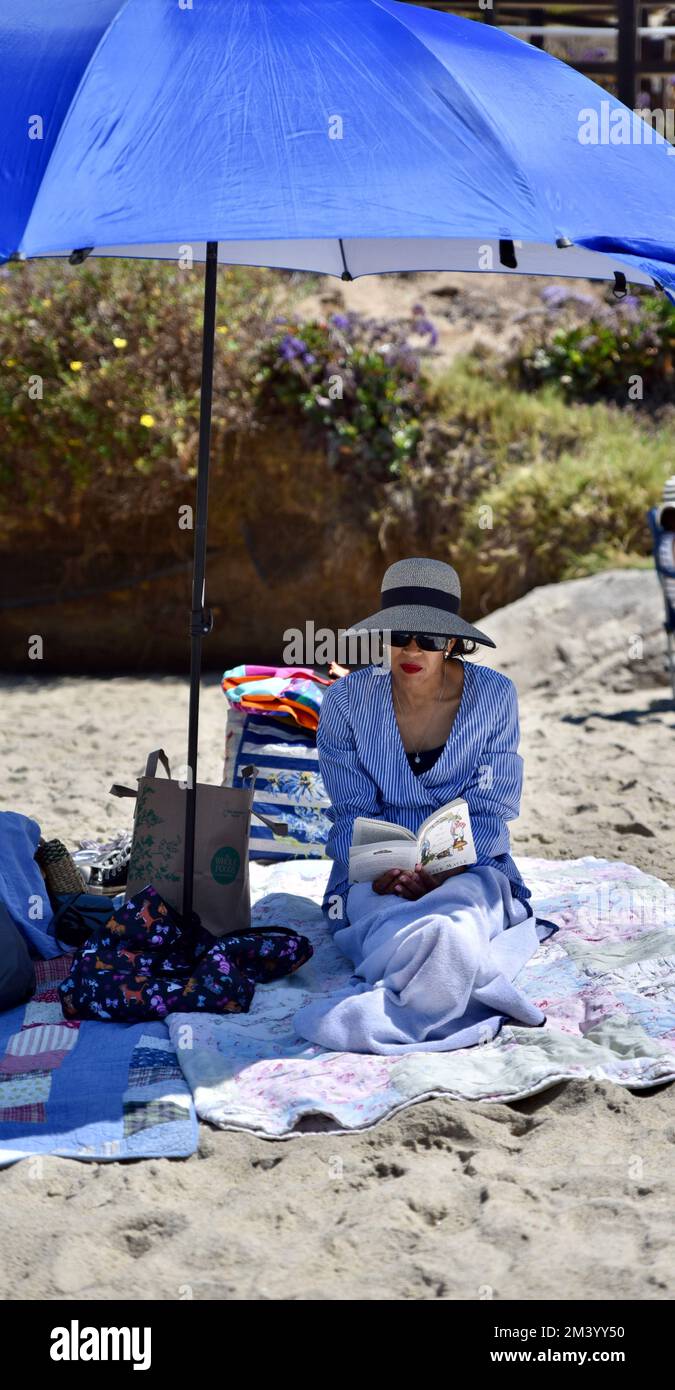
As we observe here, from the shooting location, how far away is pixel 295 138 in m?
2.91

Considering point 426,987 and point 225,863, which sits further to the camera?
point 225,863

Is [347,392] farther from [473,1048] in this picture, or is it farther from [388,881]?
[473,1048]

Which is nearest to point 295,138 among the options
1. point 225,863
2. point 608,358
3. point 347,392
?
point 225,863

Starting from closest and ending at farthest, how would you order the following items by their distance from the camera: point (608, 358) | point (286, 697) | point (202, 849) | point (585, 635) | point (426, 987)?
point (426, 987), point (202, 849), point (286, 697), point (585, 635), point (608, 358)

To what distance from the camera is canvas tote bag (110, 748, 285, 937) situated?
13.3ft

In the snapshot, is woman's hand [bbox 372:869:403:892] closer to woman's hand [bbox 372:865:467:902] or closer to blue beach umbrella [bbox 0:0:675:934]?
woman's hand [bbox 372:865:467:902]

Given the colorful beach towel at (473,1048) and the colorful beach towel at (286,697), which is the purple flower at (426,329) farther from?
the colorful beach towel at (473,1048)

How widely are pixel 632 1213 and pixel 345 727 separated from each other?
180 centimetres

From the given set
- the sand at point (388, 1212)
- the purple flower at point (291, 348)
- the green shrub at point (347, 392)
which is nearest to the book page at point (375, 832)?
the sand at point (388, 1212)

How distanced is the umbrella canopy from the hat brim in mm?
1133

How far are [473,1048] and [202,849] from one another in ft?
3.46

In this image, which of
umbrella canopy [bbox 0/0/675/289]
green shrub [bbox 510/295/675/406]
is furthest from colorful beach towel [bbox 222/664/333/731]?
green shrub [bbox 510/295/675/406]

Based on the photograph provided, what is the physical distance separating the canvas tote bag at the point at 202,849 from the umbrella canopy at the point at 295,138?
1785 mm

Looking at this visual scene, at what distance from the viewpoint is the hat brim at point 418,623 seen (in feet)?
12.7
